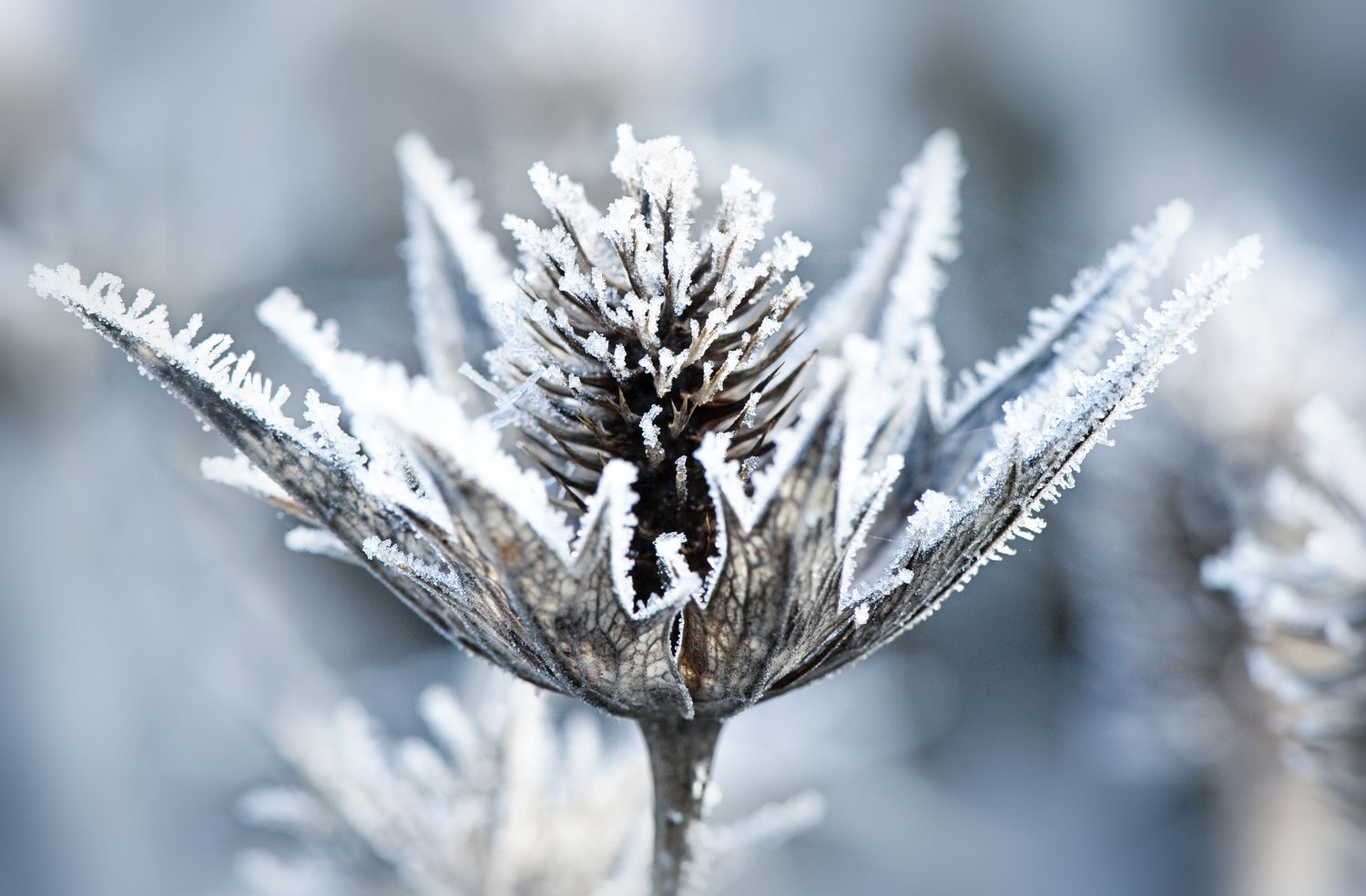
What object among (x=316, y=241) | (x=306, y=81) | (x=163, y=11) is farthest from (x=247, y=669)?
(x=163, y=11)

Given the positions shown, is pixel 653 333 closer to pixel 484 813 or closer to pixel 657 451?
pixel 657 451

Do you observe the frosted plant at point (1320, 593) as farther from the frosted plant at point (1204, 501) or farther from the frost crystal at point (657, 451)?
the frost crystal at point (657, 451)

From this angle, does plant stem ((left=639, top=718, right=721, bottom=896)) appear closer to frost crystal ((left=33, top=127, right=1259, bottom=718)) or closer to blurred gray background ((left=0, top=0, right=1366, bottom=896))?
frost crystal ((left=33, top=127, right=1259, bottom=718))

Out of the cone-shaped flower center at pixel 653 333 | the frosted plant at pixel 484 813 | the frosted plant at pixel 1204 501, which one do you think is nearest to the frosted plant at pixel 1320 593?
the frosted plant at pixel 1204 501

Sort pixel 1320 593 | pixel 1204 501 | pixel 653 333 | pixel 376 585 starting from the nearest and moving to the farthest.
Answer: pixel 653 333 → pixel 1320 593 → pixel 1204 501 → pixel 376 585

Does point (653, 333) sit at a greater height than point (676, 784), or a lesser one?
greater

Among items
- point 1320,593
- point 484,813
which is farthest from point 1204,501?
point 484,813

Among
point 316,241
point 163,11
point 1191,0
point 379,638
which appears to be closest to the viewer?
point 379,638

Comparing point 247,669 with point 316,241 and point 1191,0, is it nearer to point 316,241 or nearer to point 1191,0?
point 316,241
